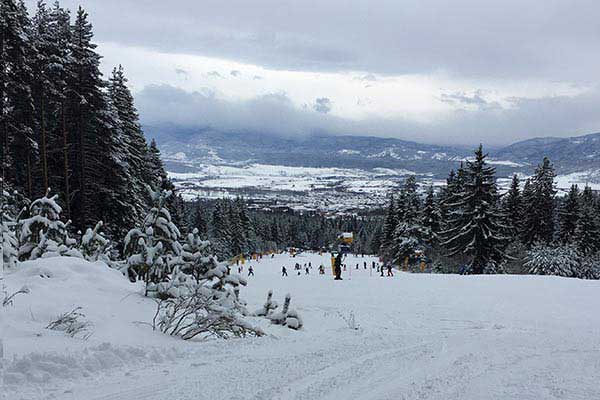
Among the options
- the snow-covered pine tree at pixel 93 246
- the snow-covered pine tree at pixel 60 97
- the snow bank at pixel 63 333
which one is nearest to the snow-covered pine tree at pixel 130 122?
the snow-covered pine tree at pixel 60 97

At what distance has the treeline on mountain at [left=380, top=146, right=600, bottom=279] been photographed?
1164 inches

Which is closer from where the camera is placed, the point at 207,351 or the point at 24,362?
the point at 24,362

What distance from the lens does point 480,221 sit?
29.3 meters

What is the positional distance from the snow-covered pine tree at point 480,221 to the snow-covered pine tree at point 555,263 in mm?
2444

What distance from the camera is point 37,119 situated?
60.2 ft

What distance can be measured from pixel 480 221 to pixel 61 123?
25.1 meters

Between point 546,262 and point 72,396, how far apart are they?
32.0 m

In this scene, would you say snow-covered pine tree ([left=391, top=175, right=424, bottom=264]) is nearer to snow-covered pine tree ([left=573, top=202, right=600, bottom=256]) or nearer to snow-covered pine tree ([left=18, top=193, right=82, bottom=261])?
snow-covered pine tree ([left=573, top=202, right=600, bottom=256])

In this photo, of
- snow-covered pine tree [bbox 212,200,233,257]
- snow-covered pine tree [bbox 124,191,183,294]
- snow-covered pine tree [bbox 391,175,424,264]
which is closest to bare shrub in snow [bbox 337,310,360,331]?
snow-covered pine tree [bbox 124,191,183,294]

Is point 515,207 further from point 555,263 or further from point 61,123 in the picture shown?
point 61,123

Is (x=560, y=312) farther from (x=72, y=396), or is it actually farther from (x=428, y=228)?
(x=428, y=228)

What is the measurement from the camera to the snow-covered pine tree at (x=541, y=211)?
137ft

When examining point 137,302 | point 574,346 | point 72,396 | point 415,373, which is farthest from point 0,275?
point 574,346

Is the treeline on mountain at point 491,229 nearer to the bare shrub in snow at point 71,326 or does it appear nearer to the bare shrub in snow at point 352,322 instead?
the bare shrub in snow at point 352,322
